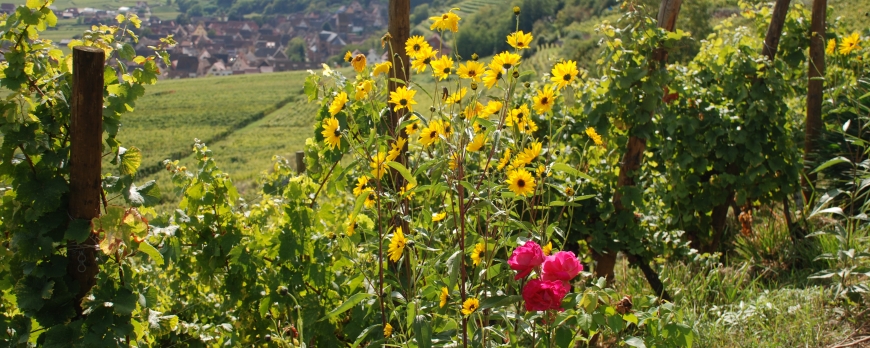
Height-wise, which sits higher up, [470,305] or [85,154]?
[85,154]

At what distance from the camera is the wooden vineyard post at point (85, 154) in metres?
1.71

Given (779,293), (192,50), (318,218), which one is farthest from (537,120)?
(192,50)

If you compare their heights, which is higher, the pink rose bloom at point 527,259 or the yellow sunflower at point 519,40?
the yellow sunflower at point 519,40

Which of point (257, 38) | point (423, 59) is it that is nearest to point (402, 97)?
point (423, 59)

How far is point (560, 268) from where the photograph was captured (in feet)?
4.87

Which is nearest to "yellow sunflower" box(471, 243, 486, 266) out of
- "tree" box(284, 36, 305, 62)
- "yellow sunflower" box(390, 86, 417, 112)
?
"yellow sunflower" box(390, 86, 417, 112)

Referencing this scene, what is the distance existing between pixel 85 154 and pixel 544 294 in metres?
1.20

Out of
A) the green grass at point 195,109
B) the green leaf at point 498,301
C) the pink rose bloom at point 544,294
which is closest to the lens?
the pink rose bloom at point 544,294

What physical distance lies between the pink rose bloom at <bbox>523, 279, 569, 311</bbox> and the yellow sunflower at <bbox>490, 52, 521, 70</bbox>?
0.50 m

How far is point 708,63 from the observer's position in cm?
381

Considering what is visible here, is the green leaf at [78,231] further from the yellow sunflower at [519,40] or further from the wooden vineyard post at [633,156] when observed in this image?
the wooden vineyard post at [633,156]

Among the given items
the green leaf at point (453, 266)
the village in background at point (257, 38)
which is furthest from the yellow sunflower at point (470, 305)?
the village in background at point (257, 38)

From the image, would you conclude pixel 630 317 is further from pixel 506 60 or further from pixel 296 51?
pixel 296 51

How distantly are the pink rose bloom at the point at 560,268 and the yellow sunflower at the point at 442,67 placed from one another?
1.59ft
